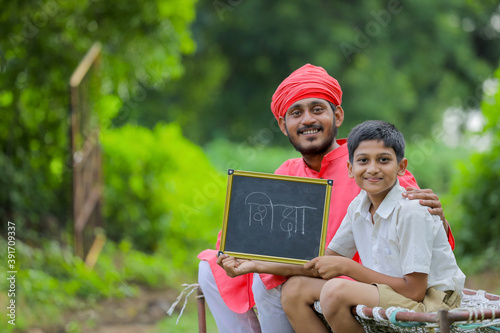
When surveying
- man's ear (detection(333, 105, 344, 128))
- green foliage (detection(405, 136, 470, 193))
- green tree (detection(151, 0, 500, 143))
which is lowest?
man's ear (detection(333, 105, 344, 128))

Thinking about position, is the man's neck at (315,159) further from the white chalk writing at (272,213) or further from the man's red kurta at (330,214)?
the white chalk writing at (272,213)

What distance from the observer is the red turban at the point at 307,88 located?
10.4 ft

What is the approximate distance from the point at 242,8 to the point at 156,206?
13.9m

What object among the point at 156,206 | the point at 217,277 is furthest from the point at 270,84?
the point at 217,277

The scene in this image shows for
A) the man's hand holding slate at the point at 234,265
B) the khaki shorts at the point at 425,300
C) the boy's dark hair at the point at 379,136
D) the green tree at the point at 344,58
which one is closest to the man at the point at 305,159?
the man's hand holding slate at the point at 234,265

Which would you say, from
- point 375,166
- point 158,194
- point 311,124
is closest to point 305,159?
point 311,124

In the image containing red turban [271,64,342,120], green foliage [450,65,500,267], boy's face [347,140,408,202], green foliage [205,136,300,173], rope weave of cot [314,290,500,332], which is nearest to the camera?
rope weave of cot [314,290,500,332]

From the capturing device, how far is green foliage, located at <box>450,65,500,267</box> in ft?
22.9

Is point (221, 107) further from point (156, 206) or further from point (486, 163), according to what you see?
point (486, 163)

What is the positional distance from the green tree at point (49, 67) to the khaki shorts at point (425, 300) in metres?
4.98

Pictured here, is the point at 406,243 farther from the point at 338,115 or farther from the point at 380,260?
the point at 338,115

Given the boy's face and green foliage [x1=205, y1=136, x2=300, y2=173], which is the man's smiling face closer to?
the boy's face

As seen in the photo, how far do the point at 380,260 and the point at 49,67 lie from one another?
5.17 meters

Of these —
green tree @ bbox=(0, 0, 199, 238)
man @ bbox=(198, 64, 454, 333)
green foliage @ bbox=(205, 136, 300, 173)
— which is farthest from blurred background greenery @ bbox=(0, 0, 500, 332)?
man @ bbox=(198, 64, 454, 333)
